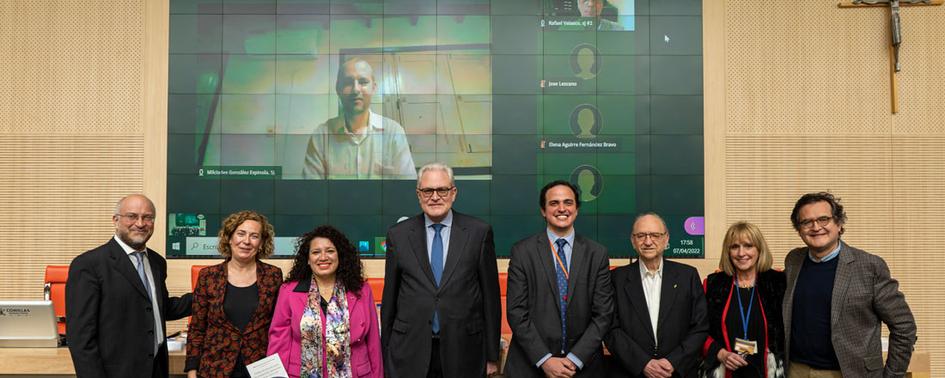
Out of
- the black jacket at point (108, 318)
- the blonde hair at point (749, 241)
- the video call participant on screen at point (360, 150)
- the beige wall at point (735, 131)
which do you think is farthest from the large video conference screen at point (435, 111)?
the black jacket at point (108, 318)

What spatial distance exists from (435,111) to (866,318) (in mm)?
3969

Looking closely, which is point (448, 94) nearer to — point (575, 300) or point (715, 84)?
point (715, 84)

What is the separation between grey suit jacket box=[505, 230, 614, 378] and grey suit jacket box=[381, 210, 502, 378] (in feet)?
0.44

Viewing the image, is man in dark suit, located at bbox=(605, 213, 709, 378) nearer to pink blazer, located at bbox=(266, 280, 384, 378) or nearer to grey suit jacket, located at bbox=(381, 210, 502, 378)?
grey suit jacket, located at bbox=(381, 210, 502, 378)

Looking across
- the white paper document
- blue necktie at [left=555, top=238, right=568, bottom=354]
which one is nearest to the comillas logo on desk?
the white paper document

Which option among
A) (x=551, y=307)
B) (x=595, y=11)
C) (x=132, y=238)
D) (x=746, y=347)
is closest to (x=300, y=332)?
(x=132, y=238)

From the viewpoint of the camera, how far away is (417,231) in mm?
3486

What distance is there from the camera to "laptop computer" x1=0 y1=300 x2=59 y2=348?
387 cm

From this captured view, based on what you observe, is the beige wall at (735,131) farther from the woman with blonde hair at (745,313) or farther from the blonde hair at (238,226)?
the blonde hair at (238,226)

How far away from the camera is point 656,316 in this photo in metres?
3.57

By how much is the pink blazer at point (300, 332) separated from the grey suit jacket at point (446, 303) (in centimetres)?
6

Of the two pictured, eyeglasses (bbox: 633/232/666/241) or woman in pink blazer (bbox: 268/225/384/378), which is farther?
eyeglasses (bbox: 633/232/666/241)

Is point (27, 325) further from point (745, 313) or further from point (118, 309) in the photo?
point (745, 313)

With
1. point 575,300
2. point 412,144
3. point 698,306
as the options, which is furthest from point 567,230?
point 412,144
